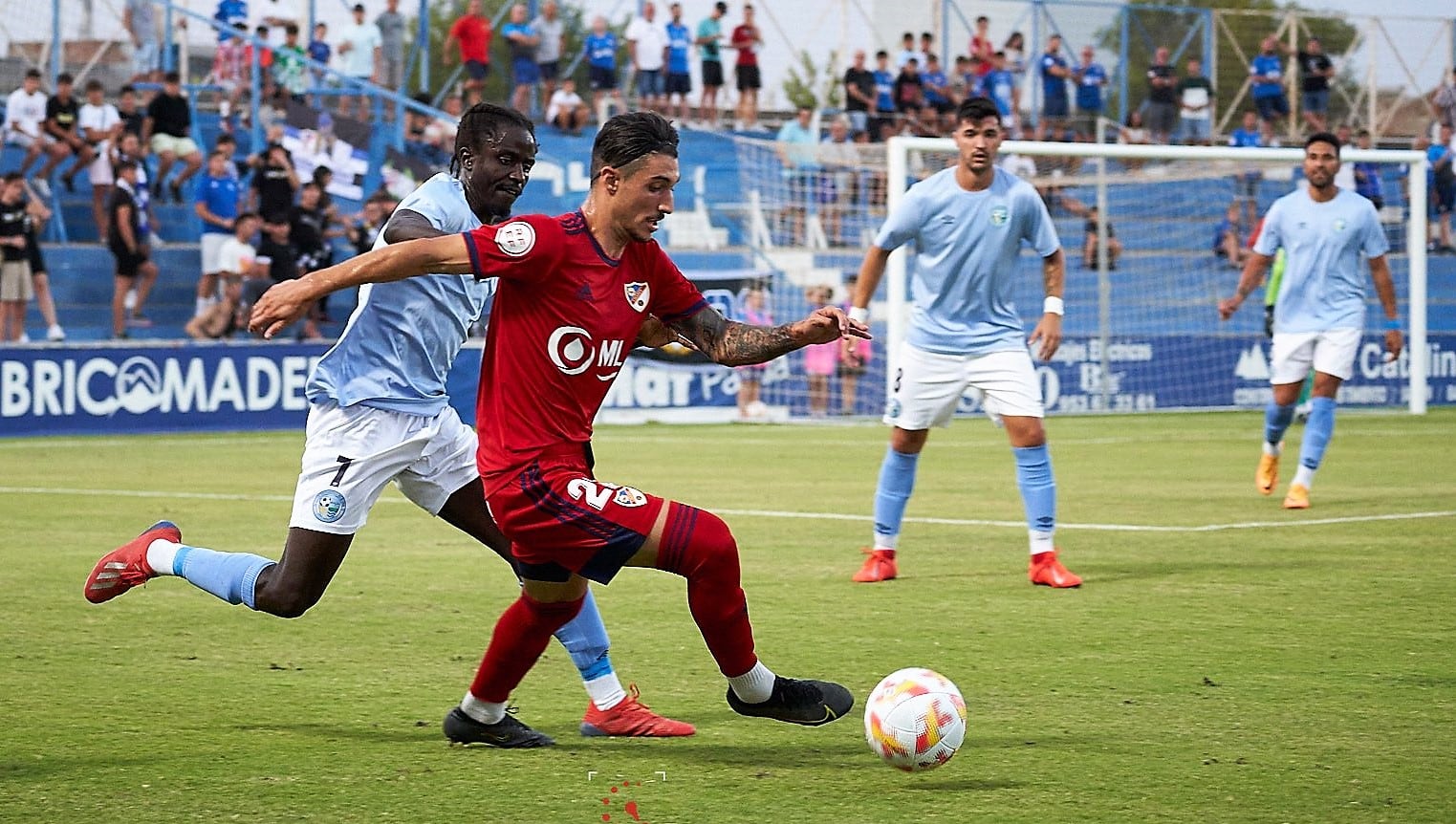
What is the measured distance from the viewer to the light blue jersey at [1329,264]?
12.7 m

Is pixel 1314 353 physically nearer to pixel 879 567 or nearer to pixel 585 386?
pixel 879 567

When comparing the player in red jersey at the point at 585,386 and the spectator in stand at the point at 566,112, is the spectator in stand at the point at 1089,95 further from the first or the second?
the player in red jersey at the point at 585,386

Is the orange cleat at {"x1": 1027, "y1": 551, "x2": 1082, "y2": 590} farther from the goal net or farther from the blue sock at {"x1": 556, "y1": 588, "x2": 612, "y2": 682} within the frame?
the goal net

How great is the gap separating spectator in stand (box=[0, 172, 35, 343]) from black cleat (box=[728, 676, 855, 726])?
1754 centimetres

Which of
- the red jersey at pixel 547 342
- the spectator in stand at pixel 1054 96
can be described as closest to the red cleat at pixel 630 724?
the red jersey at pixel 547 342

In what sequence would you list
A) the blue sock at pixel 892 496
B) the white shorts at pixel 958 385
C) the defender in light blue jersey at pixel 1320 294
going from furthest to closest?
the defender in light blue jersey at pixel 1320 294, the blue sock at pixel 892 496, the white shorts at pixel 958 385

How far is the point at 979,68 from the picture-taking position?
32094 mm

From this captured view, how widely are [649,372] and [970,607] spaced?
15117 millimetres

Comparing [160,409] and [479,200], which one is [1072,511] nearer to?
[479,200]

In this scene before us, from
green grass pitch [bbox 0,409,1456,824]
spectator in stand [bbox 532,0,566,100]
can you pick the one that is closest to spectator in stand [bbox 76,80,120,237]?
spectator in stand [bbox 532,0,566,100]

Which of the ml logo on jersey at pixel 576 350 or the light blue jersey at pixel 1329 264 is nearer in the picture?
the ml logo on jersey at pixel 576 350

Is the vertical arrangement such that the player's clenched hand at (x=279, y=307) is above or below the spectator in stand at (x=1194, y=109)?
below

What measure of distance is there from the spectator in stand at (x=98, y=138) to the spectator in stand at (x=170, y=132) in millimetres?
456

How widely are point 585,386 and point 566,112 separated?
2308cm
